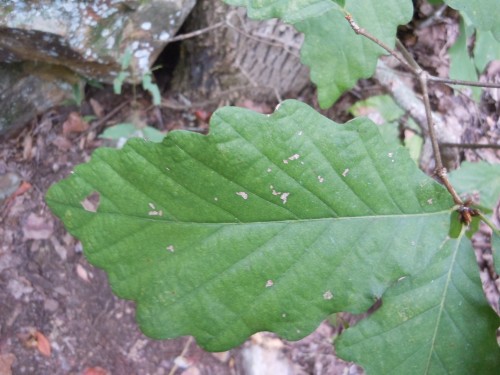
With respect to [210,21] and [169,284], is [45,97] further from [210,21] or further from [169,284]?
[169,284]

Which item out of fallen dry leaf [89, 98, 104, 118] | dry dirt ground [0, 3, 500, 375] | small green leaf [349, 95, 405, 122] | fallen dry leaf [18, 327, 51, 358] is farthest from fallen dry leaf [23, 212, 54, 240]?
small green leaf [349, 95, 405, 122]

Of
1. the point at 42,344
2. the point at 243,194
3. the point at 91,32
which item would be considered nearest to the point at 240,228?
the point at 243,194

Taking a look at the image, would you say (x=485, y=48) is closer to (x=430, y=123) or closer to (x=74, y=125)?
(x=430, y=123)

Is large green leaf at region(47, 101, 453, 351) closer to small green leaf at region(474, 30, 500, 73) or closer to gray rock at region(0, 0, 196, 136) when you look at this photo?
gray rock at region(0, 0, 196, 136)

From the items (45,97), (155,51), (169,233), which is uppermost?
(169,233)

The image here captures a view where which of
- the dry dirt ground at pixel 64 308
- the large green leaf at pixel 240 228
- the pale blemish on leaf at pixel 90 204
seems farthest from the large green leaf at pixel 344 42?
the dry dirt ground at pixel 64 308

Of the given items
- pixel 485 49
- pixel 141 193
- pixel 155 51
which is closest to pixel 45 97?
pixel 155 51
